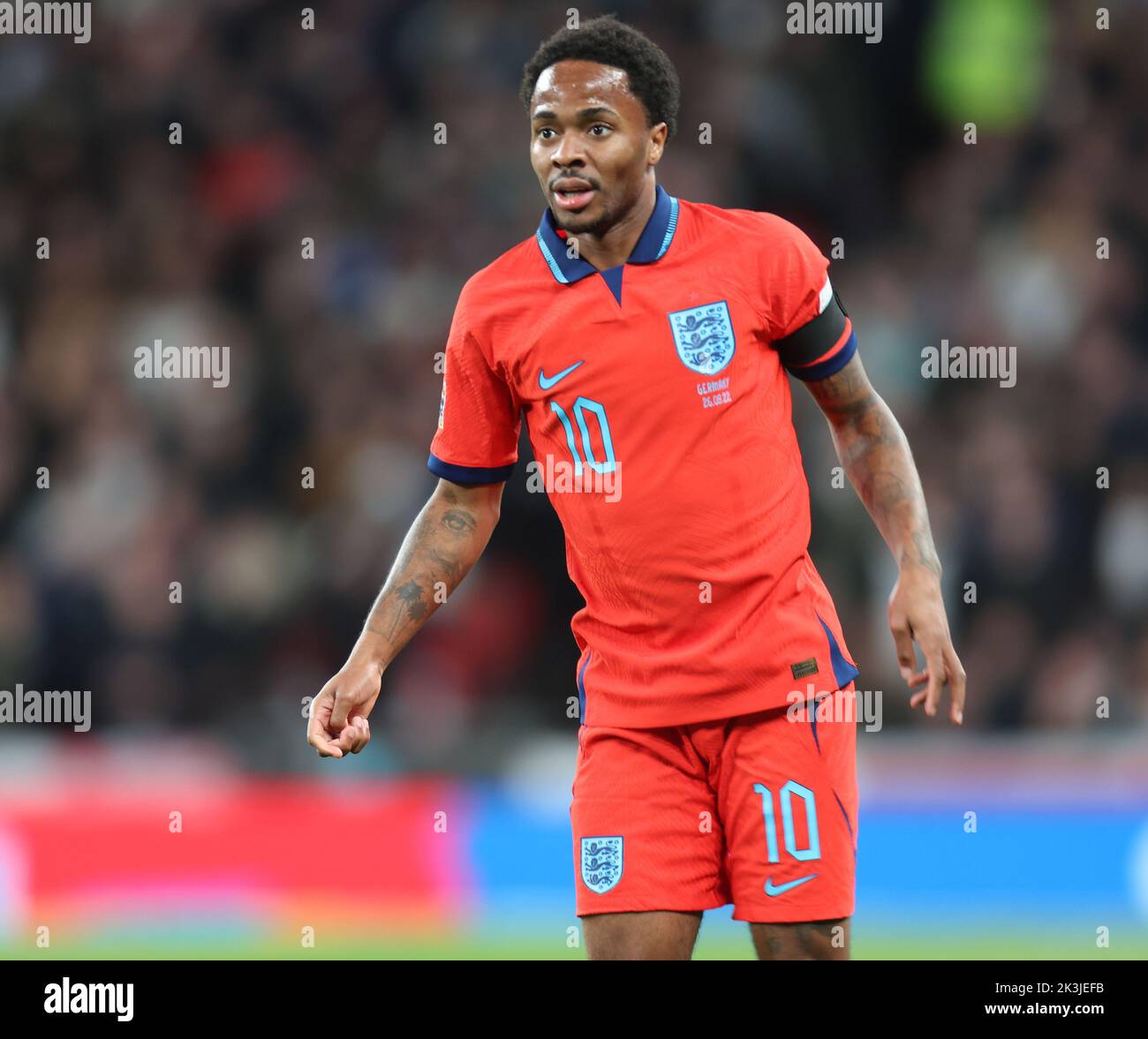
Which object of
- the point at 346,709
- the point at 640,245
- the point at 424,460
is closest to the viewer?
the point at 346,709

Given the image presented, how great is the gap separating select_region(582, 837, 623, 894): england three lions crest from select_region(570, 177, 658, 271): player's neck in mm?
1282

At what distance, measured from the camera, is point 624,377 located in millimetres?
4191

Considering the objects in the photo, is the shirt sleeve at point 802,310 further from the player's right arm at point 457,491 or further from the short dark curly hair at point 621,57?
the player's right arm at point 457,491

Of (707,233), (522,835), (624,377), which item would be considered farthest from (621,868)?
(522,835)

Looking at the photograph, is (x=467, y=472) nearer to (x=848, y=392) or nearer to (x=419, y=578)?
(x=419, y=578)

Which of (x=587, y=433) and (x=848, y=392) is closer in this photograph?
(x=587, y=433)

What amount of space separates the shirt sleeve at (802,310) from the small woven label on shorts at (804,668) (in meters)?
0.67

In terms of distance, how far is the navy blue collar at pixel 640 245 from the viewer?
4309 millimetres

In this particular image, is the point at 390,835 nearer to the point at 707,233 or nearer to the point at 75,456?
the point at 75,456

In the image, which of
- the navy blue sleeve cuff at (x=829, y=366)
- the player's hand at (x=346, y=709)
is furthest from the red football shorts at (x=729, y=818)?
the navy blue sleeve cuff at (x=829, y=366)

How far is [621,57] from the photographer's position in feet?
14.0

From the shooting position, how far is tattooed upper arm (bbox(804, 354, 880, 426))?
4402mm

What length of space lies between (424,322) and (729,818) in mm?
6580

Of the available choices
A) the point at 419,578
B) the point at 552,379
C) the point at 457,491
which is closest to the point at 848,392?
the point at 552,379
